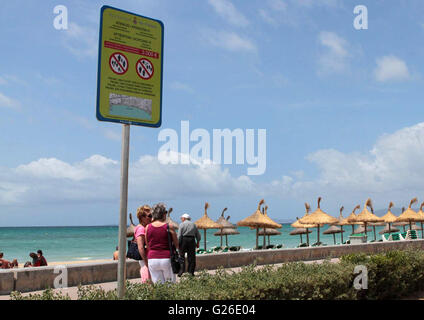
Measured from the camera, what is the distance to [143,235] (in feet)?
21.8

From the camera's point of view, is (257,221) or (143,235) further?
(257,221)

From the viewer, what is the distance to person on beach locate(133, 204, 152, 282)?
259 inches

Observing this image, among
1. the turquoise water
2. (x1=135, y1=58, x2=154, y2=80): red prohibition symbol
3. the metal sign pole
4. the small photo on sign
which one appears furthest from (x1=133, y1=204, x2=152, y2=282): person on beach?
the turquoise water

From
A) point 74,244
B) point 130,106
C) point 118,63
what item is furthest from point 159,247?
point 74,244

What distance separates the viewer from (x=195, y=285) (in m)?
5.61

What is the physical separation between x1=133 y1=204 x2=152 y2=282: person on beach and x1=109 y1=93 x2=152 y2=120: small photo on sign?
7.80 ft

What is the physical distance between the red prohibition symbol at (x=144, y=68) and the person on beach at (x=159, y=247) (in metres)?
2.20

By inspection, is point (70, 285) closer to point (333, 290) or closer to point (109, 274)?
point (109, 274)

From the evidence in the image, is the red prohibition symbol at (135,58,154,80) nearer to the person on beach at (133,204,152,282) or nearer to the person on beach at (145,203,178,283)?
the person on beach at (145,203,178,283)

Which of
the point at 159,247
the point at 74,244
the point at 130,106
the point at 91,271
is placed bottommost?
the point at 74,244

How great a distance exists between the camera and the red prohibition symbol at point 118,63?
15.3 feet

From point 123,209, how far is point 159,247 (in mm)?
1898

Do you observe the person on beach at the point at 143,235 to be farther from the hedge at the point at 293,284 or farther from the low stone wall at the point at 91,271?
the low stone wall at the point at 91,271

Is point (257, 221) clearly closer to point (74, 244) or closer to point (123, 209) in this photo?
point (123, 209)
